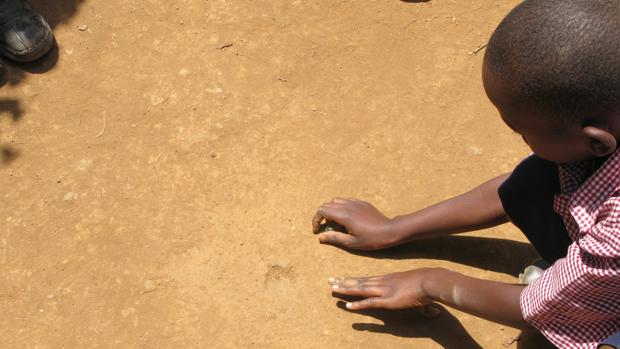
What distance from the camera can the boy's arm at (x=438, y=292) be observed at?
206cm

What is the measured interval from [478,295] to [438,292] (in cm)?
13

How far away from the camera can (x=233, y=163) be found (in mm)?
2830

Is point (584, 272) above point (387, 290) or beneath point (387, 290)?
above

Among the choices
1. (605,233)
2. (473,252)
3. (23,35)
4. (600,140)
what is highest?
(23,35)

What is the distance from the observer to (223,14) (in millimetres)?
3361

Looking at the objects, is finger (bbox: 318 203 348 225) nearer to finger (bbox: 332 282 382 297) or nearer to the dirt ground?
the dirt ground

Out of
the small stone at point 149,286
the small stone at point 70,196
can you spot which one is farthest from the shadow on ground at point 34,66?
the small stone at point 149,286

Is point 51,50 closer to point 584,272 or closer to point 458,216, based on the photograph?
point 458,216

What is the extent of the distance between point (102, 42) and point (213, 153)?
859 millimetres

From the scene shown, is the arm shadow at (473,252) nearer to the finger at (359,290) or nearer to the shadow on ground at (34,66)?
the finger at (359,290)

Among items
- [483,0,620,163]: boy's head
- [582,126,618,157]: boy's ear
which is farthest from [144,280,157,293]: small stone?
[582,126,618,157]: boy's ear

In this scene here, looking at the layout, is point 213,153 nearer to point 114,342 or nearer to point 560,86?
point 114,342

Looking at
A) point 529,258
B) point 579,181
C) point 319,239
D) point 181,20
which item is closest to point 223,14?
point 181,20

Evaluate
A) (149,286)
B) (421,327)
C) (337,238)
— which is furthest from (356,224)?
(149,286)
